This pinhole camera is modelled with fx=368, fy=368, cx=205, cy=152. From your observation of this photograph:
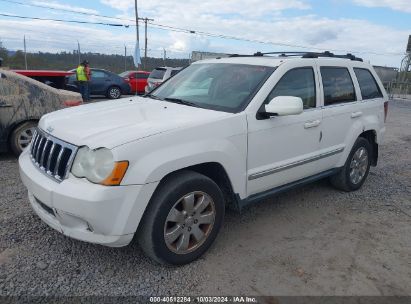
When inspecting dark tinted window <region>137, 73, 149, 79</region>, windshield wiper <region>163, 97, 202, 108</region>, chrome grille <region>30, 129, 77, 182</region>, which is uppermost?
dark tinted window <region>137, 73, 149, 79</region>

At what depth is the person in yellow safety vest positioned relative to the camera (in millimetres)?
14109

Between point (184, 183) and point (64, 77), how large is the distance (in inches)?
463

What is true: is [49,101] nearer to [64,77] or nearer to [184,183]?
[184,183]

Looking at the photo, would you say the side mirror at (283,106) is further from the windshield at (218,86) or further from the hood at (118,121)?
the hood at (118,121)

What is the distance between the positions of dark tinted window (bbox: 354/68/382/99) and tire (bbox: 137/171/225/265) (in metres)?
2.85

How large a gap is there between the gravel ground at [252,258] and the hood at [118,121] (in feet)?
3.49

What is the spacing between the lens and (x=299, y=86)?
392cm

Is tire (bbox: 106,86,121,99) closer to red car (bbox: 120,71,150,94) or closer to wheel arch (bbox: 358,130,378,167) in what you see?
red car (bbox: 120,71,150,94)

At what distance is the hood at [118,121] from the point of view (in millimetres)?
2686

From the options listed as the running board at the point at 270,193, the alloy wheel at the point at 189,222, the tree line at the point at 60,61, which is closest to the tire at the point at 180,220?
the alloy wheel at the point at 189,222

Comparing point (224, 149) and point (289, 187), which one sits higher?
point (224, 149)

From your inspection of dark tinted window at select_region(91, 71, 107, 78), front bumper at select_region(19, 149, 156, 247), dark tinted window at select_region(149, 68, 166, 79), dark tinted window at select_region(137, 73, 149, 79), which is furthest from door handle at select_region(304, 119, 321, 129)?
dark tinted window at select_region(137, 73, 149, 79)

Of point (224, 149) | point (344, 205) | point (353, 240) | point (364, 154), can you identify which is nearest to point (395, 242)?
point (353, 240)

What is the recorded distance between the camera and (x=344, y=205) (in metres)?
4.61
